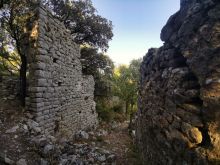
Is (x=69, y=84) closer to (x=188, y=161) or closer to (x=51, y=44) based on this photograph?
(x=51, y=44)

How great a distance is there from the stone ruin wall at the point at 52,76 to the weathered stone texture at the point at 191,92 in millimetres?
3705

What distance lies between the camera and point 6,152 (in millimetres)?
4699

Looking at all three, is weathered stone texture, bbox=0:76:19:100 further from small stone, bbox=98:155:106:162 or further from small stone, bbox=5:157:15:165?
small stone, bbox=98:155:106:162

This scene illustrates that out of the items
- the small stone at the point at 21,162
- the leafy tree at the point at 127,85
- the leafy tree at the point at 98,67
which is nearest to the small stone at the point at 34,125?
the small stone at the point at 21,162

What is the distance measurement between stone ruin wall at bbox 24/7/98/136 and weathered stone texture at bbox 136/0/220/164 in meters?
3.70

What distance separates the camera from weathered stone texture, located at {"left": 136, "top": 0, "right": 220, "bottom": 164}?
2.95 m

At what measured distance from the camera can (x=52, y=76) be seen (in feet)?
23.4

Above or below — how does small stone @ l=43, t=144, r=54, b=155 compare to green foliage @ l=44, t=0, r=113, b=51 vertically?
below

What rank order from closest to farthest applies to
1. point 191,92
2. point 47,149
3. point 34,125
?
point 191,92
point 47,149
point 34,125

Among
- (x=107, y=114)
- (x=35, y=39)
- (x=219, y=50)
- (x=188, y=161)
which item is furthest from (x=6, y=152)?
(x=107, y=114)

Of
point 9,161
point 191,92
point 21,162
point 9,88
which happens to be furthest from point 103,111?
point 191,92

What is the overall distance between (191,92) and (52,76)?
5064 mm

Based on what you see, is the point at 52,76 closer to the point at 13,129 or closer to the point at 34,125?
the point at 34,125

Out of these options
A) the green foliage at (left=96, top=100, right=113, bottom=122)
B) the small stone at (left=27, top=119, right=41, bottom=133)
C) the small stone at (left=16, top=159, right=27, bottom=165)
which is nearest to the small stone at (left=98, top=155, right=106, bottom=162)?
the small stone at (left=16, top=159, right=27, bottom=165)
